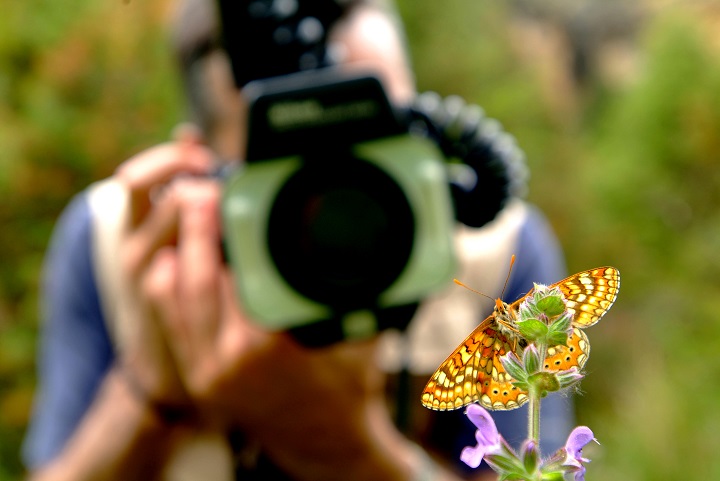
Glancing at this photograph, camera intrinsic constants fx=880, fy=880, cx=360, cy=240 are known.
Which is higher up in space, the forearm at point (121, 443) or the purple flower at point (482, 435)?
the purple flower at point (482, 435)

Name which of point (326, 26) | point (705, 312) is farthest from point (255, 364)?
point (705, 312)

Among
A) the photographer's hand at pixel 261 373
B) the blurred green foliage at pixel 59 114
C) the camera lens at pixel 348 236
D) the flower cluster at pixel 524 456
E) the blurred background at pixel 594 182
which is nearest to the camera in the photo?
the flower cluster at pixel 524 456

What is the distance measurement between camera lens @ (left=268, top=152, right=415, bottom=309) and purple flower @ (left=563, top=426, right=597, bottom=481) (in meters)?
0.57

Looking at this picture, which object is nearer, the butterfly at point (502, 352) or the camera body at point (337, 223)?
the butterfly at point (502, 352)

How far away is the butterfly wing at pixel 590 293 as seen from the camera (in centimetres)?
17

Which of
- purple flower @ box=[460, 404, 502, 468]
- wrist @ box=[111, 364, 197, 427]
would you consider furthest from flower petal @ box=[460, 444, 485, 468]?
wrist @ box=[111, 364, 197, 427]

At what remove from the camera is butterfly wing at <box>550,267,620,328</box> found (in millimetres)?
165

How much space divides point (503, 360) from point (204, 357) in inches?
28.8

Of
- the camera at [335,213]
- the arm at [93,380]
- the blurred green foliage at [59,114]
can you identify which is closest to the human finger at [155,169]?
the arm at [93,380]

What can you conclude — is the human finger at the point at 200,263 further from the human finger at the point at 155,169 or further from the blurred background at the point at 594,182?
the blurred background at the point at 594,182

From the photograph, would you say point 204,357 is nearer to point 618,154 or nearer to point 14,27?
point 14,27

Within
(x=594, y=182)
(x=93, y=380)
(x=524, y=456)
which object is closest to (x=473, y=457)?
(x=524, y=456)

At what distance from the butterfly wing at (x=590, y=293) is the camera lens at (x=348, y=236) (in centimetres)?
56

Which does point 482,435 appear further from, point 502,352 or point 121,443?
point 121,443
